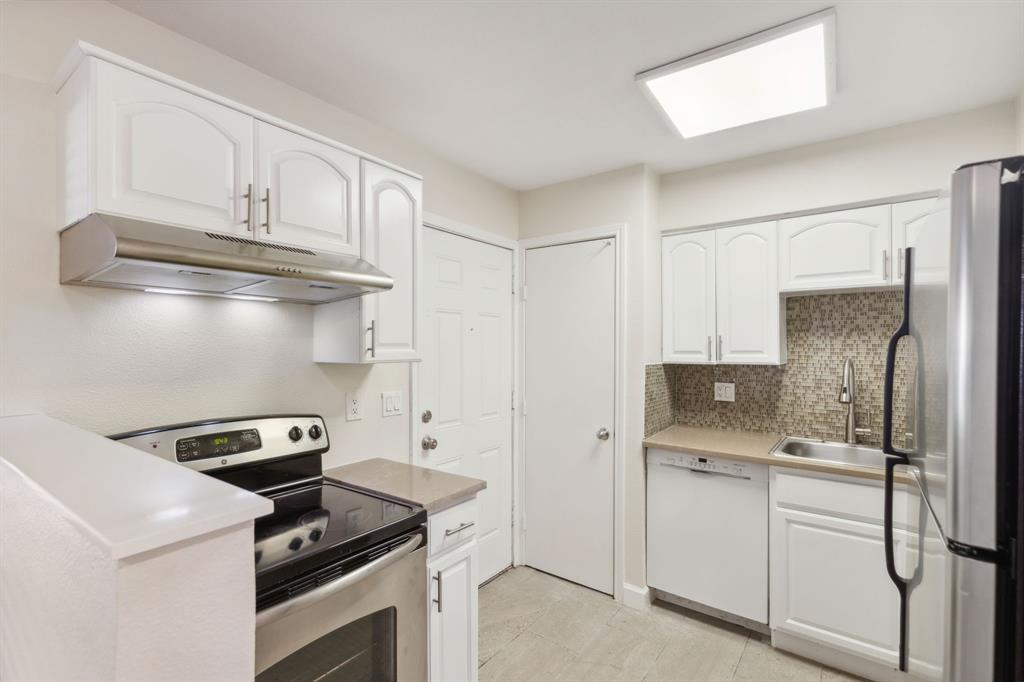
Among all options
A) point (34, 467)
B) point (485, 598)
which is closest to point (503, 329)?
point (485, 598)

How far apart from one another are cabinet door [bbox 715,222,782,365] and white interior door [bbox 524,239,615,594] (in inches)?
23.9

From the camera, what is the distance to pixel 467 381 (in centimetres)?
281

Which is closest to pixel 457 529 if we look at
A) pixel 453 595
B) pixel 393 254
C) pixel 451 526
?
pixel 451 526

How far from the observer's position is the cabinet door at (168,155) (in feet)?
3.97

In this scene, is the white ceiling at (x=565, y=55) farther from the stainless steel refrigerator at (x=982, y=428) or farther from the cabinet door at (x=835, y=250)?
the stainless steel refrigerator at (x=982, y=428)

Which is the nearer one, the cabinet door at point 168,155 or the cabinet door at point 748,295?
the cabinet door at point 168,155

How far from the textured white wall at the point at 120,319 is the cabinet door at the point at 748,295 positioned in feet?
6.49

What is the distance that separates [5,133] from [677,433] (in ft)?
9.91

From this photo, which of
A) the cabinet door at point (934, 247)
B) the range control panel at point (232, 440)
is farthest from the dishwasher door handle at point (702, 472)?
the range control panel at point (232, 440)

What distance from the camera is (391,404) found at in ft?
7.52

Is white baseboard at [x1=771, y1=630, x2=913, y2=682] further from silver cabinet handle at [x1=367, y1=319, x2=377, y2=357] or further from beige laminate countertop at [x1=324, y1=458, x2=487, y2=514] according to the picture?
silver cabinet handle at [x1=367, y1=319, x2=377, y2=357]

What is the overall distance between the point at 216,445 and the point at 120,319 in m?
0.48

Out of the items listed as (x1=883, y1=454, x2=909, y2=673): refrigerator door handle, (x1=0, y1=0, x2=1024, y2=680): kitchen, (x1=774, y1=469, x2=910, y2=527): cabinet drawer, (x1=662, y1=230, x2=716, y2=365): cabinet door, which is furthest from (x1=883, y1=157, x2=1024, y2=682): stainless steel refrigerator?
(x1=662, y1=230, x2=716, y2=365): cabinet door

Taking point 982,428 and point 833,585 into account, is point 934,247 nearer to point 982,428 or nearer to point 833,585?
point 982,428
